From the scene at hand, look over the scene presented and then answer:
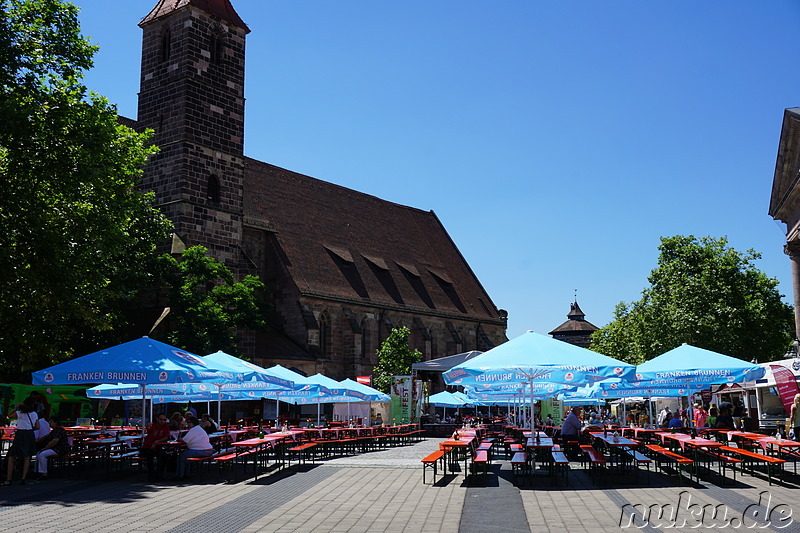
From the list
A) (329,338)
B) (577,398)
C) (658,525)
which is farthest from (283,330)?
(658,525)

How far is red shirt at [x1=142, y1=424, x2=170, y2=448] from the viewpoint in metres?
15.7

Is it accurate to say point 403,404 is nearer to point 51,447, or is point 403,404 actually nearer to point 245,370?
point 245,370

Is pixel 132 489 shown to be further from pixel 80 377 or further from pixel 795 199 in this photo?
pixel 795 199

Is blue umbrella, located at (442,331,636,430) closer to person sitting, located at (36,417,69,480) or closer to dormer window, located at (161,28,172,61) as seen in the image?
person sitting, located at (36,417,69,480)

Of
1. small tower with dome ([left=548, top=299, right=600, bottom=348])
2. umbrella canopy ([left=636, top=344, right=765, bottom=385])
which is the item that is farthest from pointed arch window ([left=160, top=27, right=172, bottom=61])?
small tower with dome ([left=548, top=299, right=600, bottom=348])

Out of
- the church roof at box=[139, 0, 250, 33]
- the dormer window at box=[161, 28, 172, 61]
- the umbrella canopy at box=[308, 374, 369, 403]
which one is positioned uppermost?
the church roof at box=[139, 0, 250, 33]

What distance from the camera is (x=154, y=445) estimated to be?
1557cm

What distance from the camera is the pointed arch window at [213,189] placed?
38500 mm

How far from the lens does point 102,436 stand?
19.1 m

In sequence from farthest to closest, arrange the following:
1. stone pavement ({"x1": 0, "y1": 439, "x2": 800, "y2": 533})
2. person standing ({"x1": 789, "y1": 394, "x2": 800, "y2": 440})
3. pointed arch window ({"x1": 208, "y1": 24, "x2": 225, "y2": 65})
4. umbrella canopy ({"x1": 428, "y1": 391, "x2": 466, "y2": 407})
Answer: pointed arch window ({"x1": 208, "y1": 24, "x2": 225, "y2": 65}), umbrella canopy ({"x1": 428, "y1": 391, "x2": 466, "y2": 407}), person standing ({"x1": 789, "y1": 394, "x2": 800, "y2": 440}), stone pavement ({"x1": 0, "y1": 439, "x2": 800, "y2": 533})

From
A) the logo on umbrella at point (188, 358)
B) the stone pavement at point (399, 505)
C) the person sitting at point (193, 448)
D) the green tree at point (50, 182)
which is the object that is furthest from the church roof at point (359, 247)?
the stone pavement at point (399, 505)

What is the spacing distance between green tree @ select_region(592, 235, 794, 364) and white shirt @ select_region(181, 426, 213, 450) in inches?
1232

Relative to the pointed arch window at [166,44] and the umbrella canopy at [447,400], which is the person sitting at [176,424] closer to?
the umbrella canopy at [447,400]

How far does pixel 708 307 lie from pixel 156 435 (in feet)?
110
